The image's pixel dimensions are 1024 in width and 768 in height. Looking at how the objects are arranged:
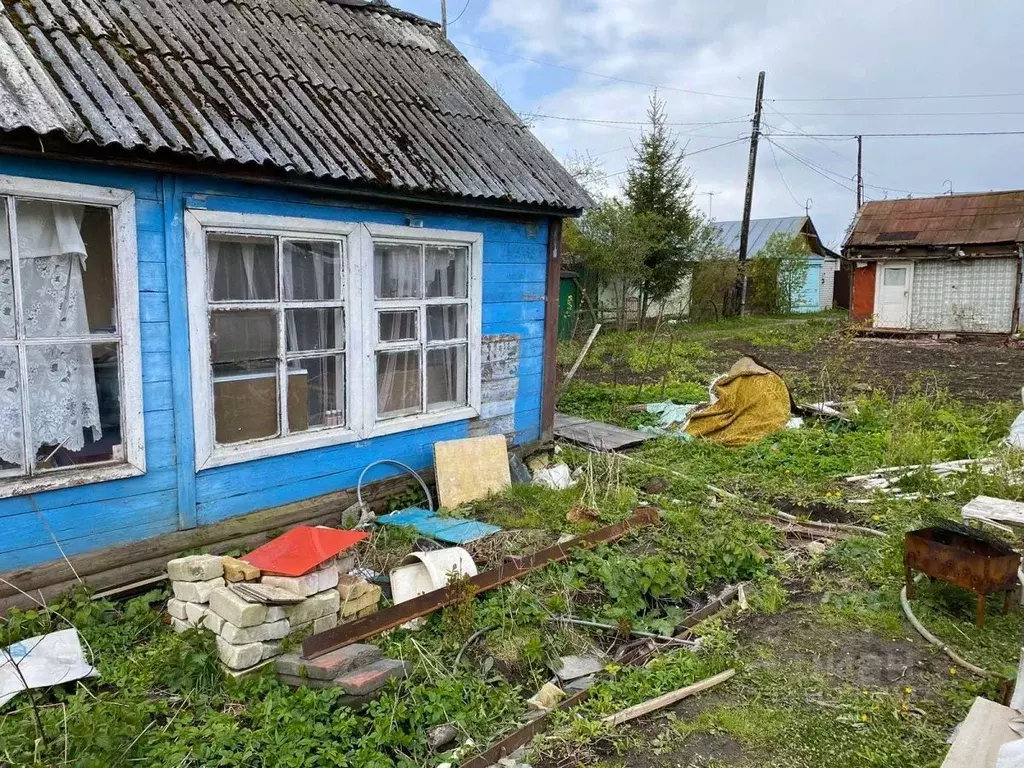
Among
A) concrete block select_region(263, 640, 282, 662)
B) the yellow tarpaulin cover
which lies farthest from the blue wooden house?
the yellow tarpaulin cover

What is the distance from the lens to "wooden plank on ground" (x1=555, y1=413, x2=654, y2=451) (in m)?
8.65

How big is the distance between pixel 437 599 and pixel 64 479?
2340mm

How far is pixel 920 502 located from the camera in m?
6.80

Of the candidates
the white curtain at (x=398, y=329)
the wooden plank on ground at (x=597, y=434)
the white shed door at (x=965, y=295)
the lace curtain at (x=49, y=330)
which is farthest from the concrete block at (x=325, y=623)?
the white shed door at (x=965, y=295)

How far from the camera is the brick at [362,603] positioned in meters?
4.43

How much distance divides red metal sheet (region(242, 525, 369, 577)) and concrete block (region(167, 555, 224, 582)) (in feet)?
0.68

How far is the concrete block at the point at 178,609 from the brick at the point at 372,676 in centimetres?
120

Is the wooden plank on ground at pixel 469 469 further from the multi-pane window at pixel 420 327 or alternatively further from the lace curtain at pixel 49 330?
the lace curtain at pixel 49 330

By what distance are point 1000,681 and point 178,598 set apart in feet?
15.2

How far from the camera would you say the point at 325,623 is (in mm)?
4262

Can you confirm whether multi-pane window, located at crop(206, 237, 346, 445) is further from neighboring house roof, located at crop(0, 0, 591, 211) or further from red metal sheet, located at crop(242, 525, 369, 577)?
red metal sheet, located at crop(242, 525, 369, 577)

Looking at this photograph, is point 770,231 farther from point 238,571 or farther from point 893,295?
point 238,571

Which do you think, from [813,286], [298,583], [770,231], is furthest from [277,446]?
[770,231]

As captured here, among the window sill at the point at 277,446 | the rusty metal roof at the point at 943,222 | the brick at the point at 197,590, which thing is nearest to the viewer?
the brick at the point at 197,590
